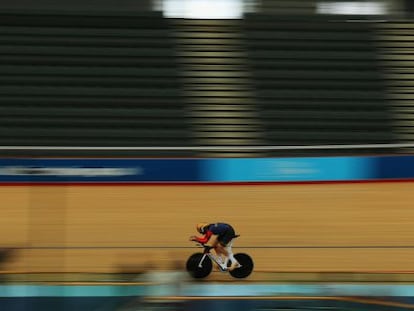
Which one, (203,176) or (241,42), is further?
(241,42)

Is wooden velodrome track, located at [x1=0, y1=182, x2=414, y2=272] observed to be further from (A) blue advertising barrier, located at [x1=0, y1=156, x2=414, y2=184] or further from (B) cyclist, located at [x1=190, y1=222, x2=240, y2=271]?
(B) cyclist, located at [x1=190, y1=222, x2=240, y2=271]

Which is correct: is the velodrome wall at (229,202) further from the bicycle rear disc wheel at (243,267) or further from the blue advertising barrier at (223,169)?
the bicycle rear disc wheel at (243,267)

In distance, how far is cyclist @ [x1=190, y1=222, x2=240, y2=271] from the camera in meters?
5.46

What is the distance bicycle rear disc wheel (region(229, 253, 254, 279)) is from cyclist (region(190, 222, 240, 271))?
65 mm

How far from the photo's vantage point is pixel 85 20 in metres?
7.70

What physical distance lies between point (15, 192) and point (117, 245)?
3.62ft

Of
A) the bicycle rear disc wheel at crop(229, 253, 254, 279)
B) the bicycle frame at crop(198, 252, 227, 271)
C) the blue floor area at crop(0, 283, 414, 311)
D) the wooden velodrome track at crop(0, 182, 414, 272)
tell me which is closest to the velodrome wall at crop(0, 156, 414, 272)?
the wooden velodrome track at crop(0, 182, 414, 272)

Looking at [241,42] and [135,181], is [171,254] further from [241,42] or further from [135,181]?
[241,42]

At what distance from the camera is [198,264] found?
5.03m

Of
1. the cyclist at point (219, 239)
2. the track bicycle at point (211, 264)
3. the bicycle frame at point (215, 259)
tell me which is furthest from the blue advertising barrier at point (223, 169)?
the bicycle frame at point (215, 259)

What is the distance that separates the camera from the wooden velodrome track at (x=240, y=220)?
581 centimetres

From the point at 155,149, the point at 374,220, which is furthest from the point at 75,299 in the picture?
the point at 374,220

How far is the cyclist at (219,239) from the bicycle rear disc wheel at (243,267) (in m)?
0.06

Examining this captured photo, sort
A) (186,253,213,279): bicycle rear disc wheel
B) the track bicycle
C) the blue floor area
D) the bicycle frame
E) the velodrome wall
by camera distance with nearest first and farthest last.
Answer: the blue floor area < (186,253,213,279): bicycle rear disc wheel < the track bicycle < the bicycle frame < the velodrome wall
